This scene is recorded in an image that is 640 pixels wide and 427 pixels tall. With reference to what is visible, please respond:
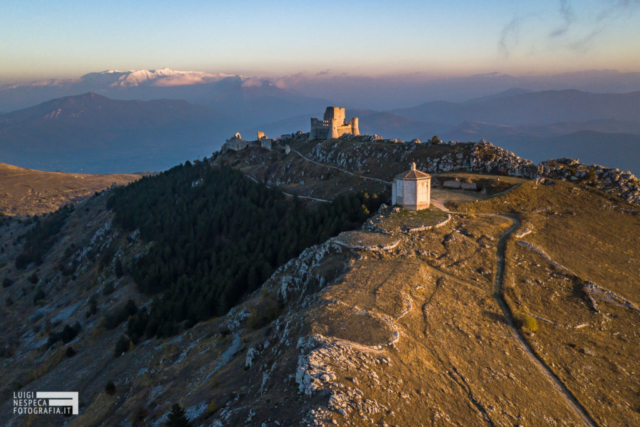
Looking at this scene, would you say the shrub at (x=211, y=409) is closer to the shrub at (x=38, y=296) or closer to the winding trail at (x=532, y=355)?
the winding trail at (x=532, y=355)

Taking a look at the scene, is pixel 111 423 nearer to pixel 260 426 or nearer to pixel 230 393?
pixel 230 393

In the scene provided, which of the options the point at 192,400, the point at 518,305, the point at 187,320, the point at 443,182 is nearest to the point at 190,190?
the point at 187,320

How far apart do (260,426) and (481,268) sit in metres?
25.4

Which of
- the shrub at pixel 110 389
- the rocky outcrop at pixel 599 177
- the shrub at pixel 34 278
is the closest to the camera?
the shrub at pixel 110 389

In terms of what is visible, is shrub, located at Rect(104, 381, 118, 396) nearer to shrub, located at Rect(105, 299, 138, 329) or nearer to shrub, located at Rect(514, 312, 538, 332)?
shrub, located at Rect(105, 299, 138, 329)

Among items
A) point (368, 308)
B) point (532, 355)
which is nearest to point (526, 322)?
point (532, 355)

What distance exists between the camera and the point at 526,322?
27.4 metres

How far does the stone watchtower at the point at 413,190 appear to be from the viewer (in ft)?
149

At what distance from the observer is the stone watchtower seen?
4547 cm

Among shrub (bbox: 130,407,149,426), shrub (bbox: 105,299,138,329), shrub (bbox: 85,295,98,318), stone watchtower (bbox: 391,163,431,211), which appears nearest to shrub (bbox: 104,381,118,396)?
shrub (bbox: 130,407,149,426)

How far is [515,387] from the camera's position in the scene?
21.4 m

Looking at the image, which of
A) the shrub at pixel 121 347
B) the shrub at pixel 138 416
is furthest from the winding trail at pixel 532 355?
the shrub at pixel 121 347

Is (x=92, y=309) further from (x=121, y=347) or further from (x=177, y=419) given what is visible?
(x=177, y=419)

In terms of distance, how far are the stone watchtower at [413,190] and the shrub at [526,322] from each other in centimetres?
2022
